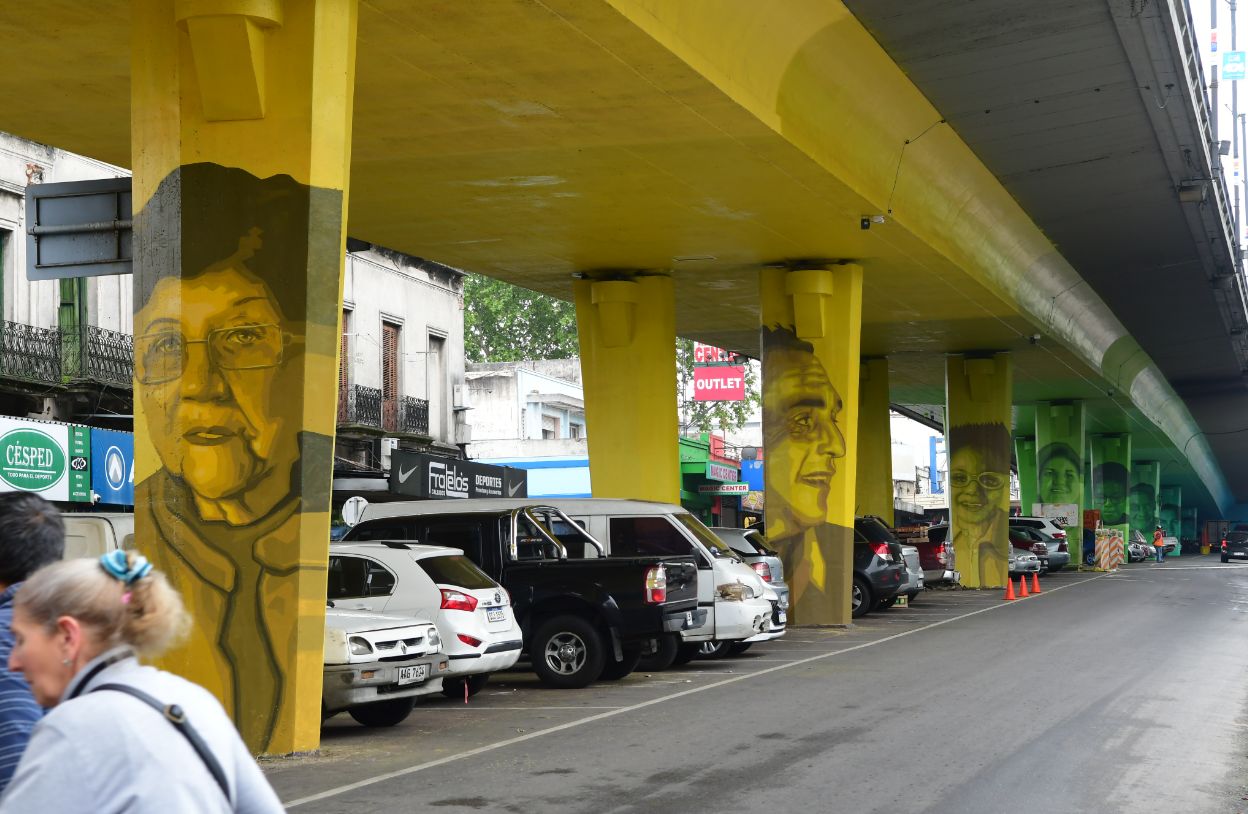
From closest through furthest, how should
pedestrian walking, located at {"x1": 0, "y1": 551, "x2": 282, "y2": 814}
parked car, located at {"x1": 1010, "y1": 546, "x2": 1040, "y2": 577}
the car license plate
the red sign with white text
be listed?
pedestrian walking, located at {"x1": 0, "y1": 551, "x2": 282, "y2": 814} < the car license plate < parked car, located at {"x1": 1010, "y1": 546, "x2": 1040, "y2": 577} < the red sign with white text

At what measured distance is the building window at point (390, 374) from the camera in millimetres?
36562

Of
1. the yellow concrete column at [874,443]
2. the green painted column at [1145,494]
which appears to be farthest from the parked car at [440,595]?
the green painted column at [1145,494]

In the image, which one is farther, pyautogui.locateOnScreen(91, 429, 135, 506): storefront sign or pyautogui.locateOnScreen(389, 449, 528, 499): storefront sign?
pyautogui.locateOnScreen(389, 449, 528, 499): storefront sign

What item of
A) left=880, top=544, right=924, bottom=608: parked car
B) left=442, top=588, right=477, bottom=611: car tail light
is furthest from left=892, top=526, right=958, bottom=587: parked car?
left=442, top=588, right=477, bottom=611: car tail light

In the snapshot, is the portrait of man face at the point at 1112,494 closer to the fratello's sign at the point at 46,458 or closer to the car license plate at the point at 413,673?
the fratello's sign at the point at 46,458

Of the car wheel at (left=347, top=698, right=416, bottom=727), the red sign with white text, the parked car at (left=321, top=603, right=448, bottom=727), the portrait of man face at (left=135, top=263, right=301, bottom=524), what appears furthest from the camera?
the red sign with white text

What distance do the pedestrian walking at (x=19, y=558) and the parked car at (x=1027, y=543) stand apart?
4693 centimetres

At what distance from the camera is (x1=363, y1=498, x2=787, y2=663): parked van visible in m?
19.1

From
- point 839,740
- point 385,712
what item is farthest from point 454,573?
point 839,740

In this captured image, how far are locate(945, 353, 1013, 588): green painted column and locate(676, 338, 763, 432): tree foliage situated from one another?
80.6ft

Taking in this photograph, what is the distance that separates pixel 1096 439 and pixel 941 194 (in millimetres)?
55073

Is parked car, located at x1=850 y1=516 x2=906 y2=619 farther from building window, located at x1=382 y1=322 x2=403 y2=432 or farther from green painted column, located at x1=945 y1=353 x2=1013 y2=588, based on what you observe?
green painted column, located at x1=945 y1=353 x2=1013 y2=588

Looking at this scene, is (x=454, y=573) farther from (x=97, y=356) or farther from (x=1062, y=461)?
(x=1062, y=461)

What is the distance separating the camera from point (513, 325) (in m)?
76.8
